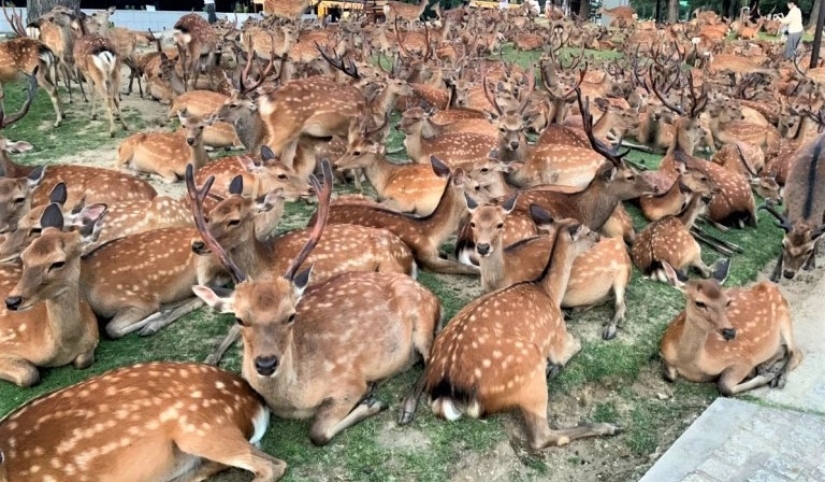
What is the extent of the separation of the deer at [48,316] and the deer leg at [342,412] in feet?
3.82

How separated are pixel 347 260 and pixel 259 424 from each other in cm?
123

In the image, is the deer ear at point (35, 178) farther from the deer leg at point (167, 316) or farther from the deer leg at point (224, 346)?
the deer leg at point (224, 346)

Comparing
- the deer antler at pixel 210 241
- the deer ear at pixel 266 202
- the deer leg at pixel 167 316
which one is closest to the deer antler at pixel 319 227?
the deer antler at pixel 210 241

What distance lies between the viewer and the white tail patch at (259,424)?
2633mm

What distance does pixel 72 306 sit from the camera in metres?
3.05

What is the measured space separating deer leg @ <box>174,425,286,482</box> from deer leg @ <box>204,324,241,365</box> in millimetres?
754

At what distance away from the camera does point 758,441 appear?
2.83 metres

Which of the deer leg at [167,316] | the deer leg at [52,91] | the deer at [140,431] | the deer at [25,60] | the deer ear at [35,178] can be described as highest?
the deer at [25,60]

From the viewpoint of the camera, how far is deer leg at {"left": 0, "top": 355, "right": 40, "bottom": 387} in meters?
3.00

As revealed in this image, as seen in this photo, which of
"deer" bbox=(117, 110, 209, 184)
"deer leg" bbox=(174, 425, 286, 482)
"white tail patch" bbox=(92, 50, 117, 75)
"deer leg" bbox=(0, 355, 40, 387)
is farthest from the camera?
"white tail patch" bbox=(92, 50, 117, 75)

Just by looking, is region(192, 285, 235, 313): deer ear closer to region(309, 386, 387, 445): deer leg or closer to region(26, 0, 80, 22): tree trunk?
region(309, 386, 387, 445): deer leg

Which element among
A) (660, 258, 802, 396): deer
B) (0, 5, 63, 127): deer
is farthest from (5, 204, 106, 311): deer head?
(0, 5, 63, 127): deer

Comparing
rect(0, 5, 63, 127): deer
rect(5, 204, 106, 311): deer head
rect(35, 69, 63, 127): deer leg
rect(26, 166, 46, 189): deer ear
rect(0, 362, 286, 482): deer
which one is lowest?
rect(0, 362, 286, 482): deer

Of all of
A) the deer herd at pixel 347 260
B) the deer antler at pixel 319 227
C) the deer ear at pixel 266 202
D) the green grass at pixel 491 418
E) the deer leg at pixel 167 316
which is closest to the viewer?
the deer herd at pixel 347 260
